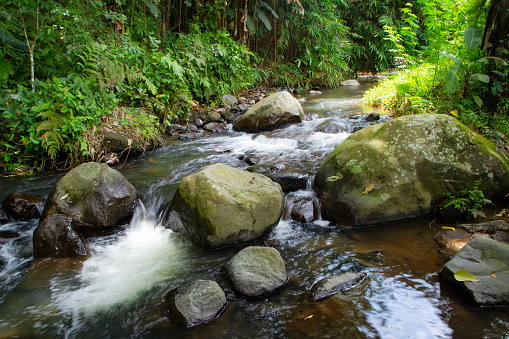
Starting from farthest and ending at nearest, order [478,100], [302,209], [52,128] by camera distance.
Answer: [478,100] → [52,128] → [302,209]

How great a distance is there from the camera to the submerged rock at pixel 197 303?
2.59m

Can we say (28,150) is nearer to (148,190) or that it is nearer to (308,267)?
(148,190)

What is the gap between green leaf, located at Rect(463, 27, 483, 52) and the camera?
518cm

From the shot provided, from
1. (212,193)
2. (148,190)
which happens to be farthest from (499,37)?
(148,190)

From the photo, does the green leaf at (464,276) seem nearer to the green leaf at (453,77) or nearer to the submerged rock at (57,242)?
the green leaf at (453,77)

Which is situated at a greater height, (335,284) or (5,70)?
(5,70)

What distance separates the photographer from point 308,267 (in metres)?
3.30

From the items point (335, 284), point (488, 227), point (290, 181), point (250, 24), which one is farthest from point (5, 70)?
point (250, 24)

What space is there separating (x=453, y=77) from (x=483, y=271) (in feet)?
12.1

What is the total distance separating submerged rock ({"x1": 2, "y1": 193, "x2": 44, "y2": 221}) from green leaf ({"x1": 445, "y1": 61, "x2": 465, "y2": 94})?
6628 millimetres

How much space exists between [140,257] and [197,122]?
5.85 m

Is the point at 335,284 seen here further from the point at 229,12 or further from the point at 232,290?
the point at 229,12

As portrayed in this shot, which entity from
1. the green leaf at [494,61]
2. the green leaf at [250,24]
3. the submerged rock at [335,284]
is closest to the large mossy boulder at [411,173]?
the submerged rock at [335,284]

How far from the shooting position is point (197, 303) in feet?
8.70
